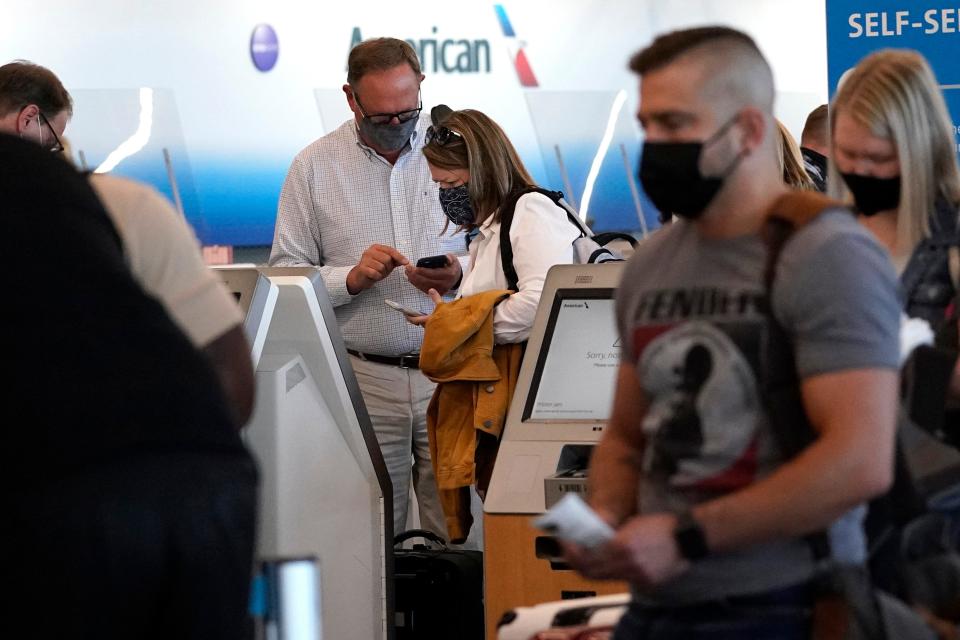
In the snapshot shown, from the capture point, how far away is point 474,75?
8.12 meters

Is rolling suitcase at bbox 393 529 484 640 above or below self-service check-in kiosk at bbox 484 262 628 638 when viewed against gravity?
below

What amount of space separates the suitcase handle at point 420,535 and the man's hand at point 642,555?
8.71ft

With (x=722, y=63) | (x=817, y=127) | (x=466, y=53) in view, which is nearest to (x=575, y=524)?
(x=722, y=63)

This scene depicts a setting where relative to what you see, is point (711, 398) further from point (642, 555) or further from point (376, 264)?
point (376, 264)

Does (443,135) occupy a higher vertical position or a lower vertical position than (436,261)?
higher

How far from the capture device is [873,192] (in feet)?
8.25

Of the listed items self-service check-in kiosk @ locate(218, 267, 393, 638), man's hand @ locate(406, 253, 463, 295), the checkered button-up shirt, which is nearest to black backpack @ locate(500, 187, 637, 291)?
man's hand @ locate(406, 253, 463, 295)

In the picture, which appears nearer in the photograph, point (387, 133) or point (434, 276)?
point (434, 276)

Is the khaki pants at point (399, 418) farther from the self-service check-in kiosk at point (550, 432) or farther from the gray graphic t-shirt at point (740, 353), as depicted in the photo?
the gray graphic t-shirt at point (740, 353)

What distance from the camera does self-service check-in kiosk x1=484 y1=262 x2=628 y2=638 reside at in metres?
3.48

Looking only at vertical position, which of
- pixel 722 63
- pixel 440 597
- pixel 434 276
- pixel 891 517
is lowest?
pixel 440 597

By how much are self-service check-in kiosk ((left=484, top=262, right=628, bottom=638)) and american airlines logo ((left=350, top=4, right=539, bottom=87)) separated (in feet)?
14.6

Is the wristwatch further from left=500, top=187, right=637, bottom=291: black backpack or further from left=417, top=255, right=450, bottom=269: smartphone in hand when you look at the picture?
left=417, top=255, right=450, bottom=269: smartphone in hand

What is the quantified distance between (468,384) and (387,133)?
1.11 meters
